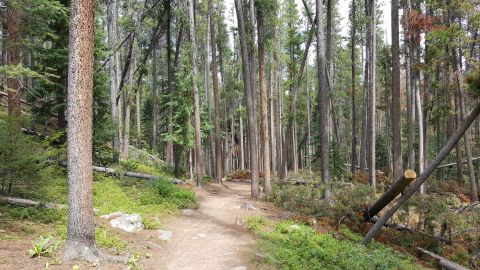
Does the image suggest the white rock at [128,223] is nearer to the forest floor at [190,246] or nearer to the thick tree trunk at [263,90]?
the forest floor at [190,246]

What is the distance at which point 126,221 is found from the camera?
9250 mm

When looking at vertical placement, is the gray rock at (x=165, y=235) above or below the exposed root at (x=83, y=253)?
below

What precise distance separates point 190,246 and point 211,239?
Result: 0.74m

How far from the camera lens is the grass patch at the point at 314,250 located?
7.40m

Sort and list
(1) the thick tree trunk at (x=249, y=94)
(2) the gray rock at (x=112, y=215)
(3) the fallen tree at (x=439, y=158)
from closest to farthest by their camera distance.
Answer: (3) the fallen tree at (x=439, y=158) → (2) the gray rock at (x=112, y=215) → (1) the thick tree trunk at (x=249, y=94)

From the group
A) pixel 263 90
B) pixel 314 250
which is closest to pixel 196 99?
pixel 263 90

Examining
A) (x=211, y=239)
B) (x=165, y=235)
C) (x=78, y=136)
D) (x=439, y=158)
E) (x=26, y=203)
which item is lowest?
(x=211, y=239)

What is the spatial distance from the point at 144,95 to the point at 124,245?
40.0 m

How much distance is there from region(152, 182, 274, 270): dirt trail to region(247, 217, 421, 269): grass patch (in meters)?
0.47

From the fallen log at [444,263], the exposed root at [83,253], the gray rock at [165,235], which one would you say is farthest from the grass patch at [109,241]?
the fallen log at [444,263]

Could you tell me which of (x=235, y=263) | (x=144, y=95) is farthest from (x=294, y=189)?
(x=144, y=95)

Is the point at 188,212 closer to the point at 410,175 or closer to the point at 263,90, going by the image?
the point at 263,90

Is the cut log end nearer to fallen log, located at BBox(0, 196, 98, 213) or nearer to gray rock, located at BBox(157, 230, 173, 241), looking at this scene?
gray rock, located at BBox(157, 230, 173, 241)

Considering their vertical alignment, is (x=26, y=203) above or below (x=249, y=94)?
below
